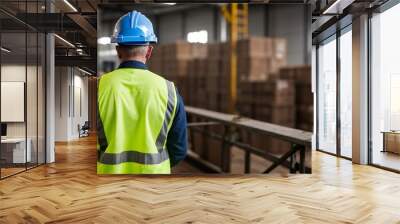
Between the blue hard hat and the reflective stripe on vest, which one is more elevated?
the blue hard hat

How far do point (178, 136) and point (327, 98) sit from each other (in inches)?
182

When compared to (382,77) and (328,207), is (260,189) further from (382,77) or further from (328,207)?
(382,77)

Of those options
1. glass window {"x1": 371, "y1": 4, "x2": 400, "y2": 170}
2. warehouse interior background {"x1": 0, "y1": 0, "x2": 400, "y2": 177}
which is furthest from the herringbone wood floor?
glass window {"x1": 371, "y1": 4, "x2": 400, "y2": 170}

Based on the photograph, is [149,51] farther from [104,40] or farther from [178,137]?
[178,137]

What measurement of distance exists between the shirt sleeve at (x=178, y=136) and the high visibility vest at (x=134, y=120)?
5 cm

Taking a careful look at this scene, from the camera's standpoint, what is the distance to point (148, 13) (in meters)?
4.59

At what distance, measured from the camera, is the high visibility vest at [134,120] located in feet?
13.5

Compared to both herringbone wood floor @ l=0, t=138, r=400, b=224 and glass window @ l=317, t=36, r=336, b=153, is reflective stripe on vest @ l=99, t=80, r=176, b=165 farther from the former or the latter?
glass window @ l=317, t=36, r=336, b=153

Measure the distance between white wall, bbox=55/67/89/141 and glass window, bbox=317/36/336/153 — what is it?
431 centimetres

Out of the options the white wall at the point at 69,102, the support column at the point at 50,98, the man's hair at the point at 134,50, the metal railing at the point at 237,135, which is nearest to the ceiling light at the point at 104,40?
the man's hair at the point at 134,50

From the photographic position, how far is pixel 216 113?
14.6ft

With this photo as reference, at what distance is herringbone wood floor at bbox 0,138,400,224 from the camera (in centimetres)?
325

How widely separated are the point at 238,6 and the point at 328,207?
→ 246cm

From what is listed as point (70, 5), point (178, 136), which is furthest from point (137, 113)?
point (70, 5)
